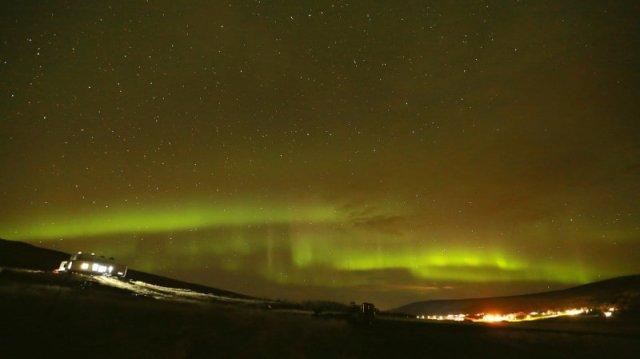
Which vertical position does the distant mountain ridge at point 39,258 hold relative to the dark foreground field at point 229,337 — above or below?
above

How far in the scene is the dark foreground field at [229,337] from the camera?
1630 cm

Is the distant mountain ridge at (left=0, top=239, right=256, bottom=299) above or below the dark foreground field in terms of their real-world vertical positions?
above

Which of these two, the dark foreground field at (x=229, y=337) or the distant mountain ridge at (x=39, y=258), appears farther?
the distant mountain ridge at (x=39, y=258)

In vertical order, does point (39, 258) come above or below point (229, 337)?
above

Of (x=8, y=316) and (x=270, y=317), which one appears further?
(x=270, y=317)

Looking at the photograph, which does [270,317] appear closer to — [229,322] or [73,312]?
[229,322]

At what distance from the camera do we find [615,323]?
29.2m

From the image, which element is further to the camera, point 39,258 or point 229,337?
point 39,258

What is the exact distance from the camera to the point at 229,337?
18.7m

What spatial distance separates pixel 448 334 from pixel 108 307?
62.4ft

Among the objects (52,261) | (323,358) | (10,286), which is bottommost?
(323,358)

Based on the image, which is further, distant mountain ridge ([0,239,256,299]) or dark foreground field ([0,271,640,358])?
distant mountain ridge ([0,239,256,299])

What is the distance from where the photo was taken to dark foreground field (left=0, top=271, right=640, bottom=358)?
642 inches

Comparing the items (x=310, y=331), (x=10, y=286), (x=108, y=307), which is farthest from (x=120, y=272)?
(x=310, y=331)
